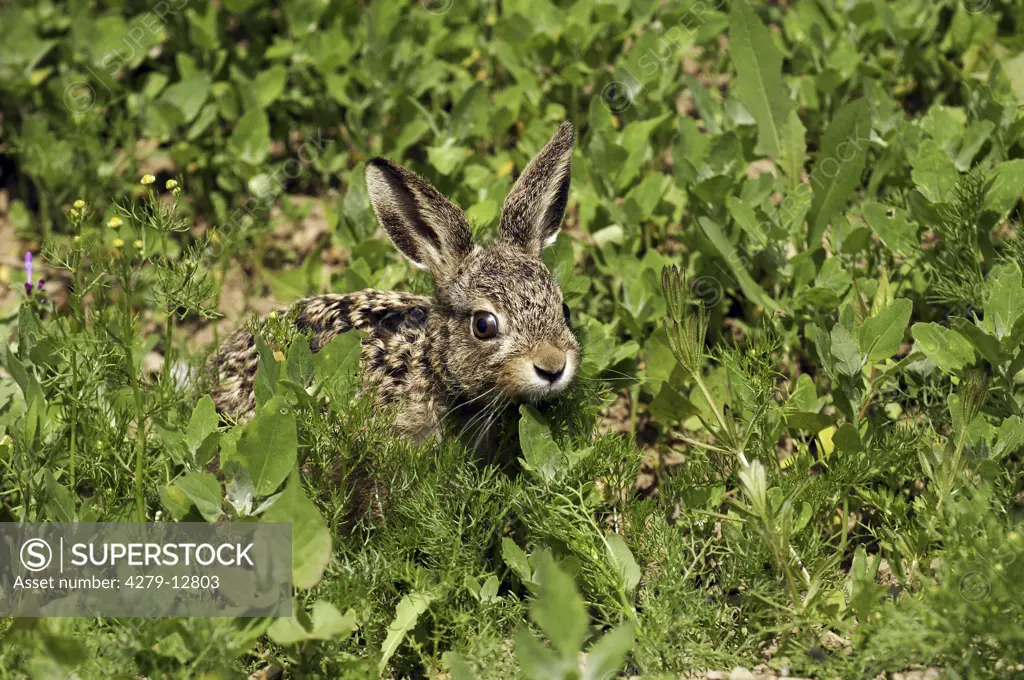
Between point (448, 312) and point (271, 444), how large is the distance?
148cm

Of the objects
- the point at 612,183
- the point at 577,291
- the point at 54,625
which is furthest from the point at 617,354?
the point at 54,625

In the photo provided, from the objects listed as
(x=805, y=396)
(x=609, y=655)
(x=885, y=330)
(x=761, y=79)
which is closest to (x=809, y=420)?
(x=805, y=396)

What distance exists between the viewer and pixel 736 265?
221 inches

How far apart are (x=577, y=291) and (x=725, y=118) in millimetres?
1657

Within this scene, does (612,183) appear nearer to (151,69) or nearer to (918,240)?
(918,240)

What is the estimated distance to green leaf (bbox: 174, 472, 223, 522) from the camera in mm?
4027

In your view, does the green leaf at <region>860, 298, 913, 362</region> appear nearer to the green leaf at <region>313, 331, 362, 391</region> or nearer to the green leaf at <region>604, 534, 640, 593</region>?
the green leaf at <region>604, 534, 640, 593</region>

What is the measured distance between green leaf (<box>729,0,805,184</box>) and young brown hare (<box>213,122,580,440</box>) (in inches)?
53.6

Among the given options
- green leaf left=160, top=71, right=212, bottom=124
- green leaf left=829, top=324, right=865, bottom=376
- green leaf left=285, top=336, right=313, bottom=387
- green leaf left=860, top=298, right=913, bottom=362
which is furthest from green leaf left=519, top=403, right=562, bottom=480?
green leaf left=160, top=71, right=212, bottom=124

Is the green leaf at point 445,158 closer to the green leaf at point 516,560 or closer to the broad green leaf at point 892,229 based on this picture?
the broad green leaf at point 892,229

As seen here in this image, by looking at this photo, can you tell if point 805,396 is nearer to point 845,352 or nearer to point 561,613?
point 845,352

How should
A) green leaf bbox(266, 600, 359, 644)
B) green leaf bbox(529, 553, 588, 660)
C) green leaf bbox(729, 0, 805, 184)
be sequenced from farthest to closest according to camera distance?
green leaf bbox(729, 0, 805, 184) < green leaf bbox(266, 600, 359, 644) < green leaf bbox(529, 553, 588, 660)

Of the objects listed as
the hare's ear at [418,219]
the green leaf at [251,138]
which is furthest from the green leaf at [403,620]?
the green leaf at [251,138]

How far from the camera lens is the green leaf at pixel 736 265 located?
555 cm
